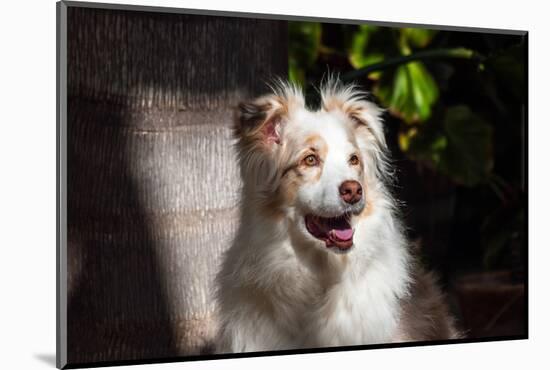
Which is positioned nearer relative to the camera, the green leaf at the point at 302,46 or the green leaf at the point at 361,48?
the green leaf at the point at 302,46

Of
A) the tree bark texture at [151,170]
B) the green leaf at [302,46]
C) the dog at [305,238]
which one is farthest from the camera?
the green leaf at [302,46]

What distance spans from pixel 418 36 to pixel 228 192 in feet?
3.99

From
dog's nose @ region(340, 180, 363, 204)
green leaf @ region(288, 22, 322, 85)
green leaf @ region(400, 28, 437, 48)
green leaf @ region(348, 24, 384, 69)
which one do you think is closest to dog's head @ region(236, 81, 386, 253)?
dog's nose @ region(340, 180, 363, 204)

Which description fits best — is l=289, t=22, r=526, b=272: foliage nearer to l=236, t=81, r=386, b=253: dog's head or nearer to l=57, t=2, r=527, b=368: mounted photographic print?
l=57, t=2, r=527, b=368: mounted photographic print

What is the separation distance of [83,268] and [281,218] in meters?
0.78

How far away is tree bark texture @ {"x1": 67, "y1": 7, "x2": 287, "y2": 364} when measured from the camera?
142 inches

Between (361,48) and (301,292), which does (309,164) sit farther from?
(361,48)

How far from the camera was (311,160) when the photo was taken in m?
3.72

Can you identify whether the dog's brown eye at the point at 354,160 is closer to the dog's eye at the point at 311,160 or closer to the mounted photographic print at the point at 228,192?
the mounted photographic print at the point at 228,192

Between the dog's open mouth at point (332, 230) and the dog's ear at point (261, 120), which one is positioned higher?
the dog's ear at point (261, 120)

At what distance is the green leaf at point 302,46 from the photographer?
13.1ft

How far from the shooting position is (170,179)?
3789 millimetres

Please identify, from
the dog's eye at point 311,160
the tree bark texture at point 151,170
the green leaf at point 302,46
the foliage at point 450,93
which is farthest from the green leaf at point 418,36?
the dog's eye at point 311,160

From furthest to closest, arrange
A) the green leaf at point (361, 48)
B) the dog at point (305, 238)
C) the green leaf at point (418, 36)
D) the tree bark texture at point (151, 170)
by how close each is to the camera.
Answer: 1. the green leaf at point (418, 36)
2. the green leaf at point (361, 48)
3. the dog at point (305, 238)
4. the tree bark texture at point (151, 170)
